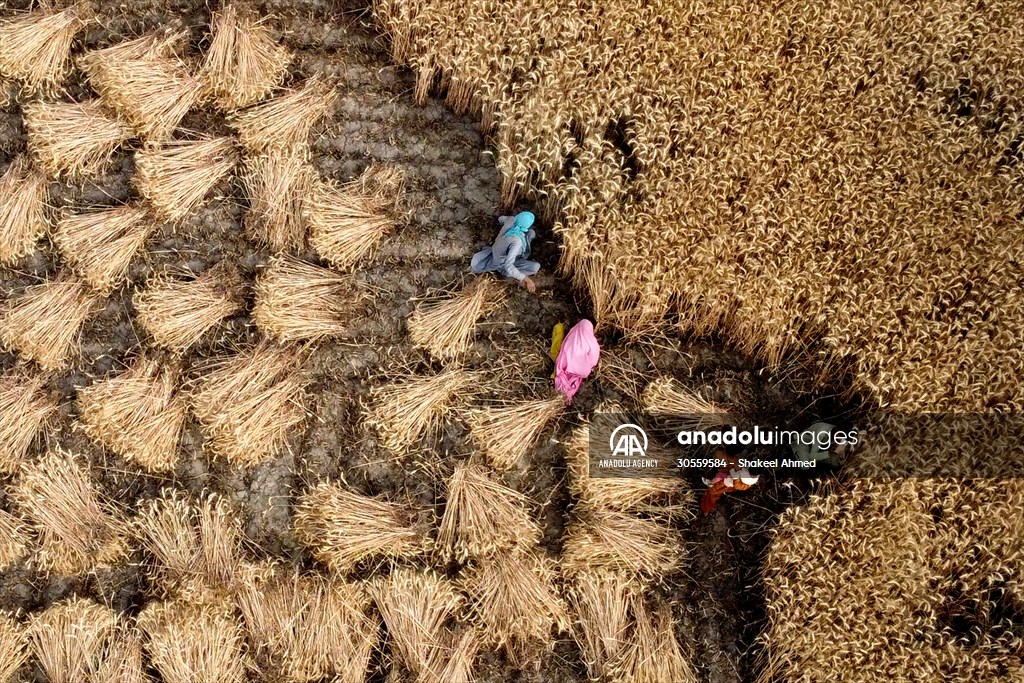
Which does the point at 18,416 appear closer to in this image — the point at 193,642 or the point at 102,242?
the point at 102,242

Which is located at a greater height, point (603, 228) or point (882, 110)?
point (882, 110)

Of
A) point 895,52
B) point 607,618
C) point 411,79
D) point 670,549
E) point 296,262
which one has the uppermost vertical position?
point 895,52

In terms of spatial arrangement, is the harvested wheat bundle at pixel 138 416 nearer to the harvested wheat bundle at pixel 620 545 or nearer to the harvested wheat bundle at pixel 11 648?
the harvested wheat bundle at pixel 11 648

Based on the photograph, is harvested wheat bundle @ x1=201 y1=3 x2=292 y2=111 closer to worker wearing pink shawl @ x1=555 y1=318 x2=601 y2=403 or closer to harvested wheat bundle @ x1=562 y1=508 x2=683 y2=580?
worker wearing pink shawl @ x1=555 y1=318 x2=601 y2=403

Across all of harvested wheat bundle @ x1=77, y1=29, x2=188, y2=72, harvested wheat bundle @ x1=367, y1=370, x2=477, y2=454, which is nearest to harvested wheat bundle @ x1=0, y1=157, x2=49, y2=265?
harvested wheat bundle @ x1=77, y1=29, x2=188, y2=72

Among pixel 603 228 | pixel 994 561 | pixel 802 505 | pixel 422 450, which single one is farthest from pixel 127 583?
pixel 994 561

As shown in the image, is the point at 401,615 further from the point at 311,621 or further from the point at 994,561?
the point at 994,561
